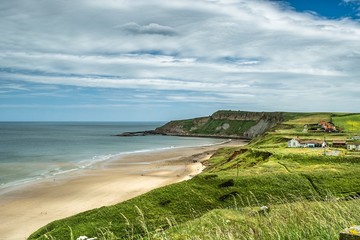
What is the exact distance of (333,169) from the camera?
38812mm

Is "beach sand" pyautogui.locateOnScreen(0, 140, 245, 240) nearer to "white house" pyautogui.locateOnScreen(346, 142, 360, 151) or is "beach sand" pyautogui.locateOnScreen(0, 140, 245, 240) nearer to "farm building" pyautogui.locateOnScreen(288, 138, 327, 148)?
"farm building" pyautogui.locateOnScreen(288, 138, 327, 148)

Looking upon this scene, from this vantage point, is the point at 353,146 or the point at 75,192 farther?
the point at 353,146

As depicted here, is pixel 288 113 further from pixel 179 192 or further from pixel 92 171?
pixel 179 192

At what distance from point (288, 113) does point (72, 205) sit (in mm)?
170329

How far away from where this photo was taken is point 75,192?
5075 centimetres

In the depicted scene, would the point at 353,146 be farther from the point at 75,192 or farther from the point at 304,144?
the point at 75,192

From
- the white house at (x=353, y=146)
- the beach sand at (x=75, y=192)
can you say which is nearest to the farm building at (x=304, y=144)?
the white house at (x=353, y=146)

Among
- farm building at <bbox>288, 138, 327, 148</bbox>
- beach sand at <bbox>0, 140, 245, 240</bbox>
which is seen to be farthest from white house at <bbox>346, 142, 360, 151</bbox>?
beach sand at <bbox>0, 140, 245, 240</bbox>

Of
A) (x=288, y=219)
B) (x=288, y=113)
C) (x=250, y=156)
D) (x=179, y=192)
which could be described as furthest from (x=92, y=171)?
(x=288, y=113)

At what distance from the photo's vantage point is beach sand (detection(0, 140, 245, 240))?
37.9 metres

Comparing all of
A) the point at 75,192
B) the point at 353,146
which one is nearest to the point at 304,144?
the point at 353,146

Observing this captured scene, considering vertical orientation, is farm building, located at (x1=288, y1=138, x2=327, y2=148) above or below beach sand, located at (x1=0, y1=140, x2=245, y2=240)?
above

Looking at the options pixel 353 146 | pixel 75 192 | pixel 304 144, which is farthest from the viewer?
pixel 304 144

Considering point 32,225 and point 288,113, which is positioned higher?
point 288,113
